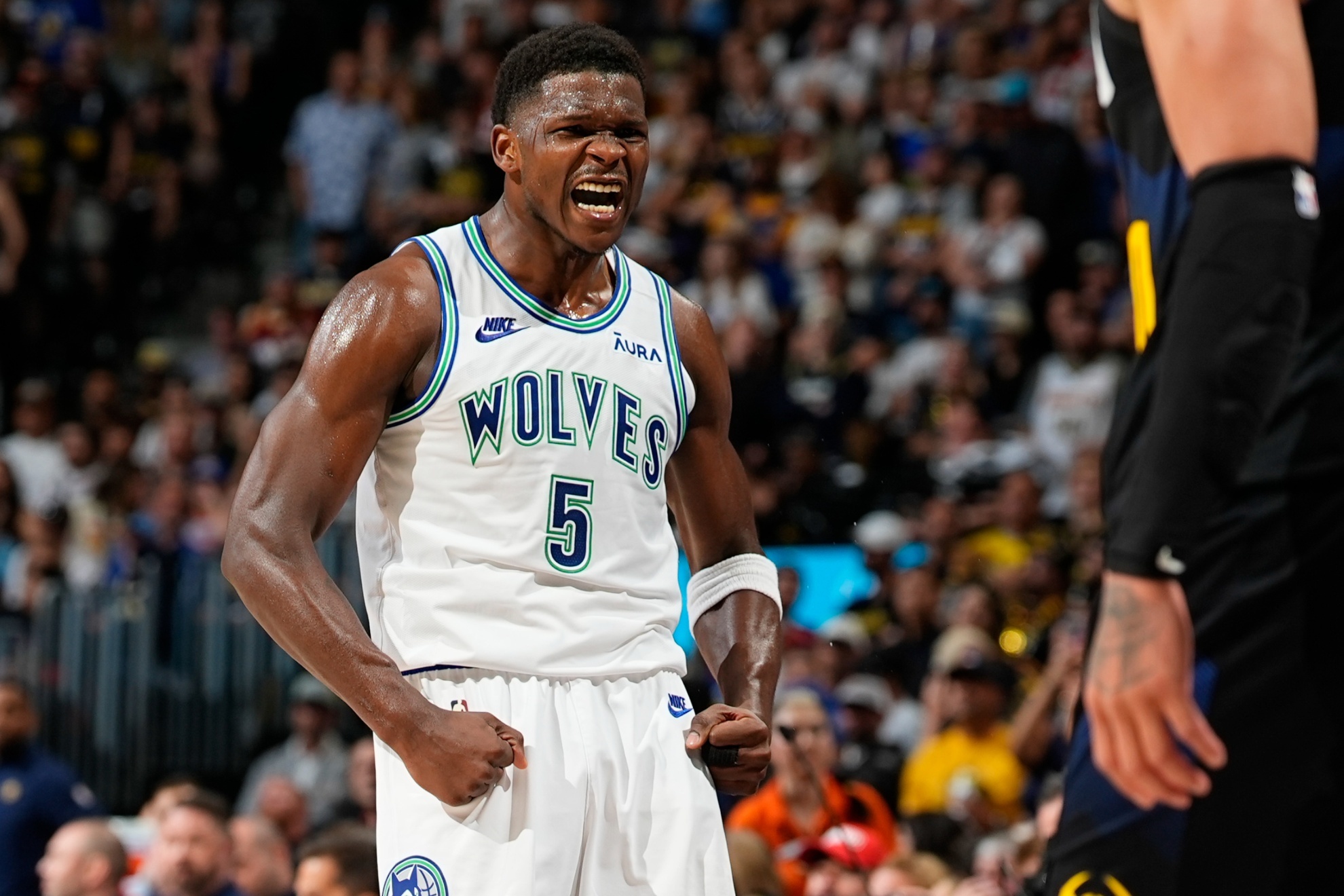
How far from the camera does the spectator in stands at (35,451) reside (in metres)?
13.6

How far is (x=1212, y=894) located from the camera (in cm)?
238

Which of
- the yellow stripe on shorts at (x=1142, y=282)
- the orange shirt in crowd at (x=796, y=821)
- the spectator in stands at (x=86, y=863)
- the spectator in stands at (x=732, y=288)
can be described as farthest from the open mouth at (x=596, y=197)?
the spectator in stands at (x=732, y=288)

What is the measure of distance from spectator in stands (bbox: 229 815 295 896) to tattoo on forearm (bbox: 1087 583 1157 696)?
6394mm

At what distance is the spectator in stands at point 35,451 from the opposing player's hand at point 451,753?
34.5ft

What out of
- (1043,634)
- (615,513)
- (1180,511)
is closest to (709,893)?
(615,513)

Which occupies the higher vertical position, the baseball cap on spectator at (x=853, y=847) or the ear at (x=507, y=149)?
the ear at (x=507, y=149)

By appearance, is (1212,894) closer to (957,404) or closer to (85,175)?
(957,404)

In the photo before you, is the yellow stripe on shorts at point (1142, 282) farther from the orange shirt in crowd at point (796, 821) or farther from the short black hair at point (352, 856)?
the orange shirt in crowd at point (796, 821)

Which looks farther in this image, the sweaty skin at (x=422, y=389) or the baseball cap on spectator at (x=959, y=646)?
the baseball cap on spectator at (x=959, y=646)

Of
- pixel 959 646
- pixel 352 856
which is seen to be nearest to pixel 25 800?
pixel 352 856

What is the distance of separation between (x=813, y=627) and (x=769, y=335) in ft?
9.33

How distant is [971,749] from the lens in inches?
339

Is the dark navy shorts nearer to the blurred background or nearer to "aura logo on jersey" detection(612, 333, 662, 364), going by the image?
"aura logo on jersey" detection(612, 333, 662, 364)

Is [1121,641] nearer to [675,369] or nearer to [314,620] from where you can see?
[314,620]
